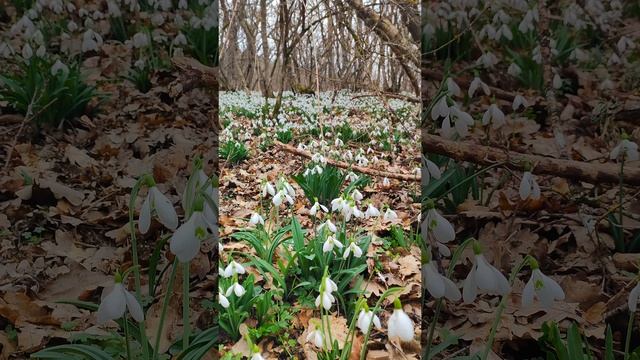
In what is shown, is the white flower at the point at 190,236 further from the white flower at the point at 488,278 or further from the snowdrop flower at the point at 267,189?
the white flower at the point at 488,278

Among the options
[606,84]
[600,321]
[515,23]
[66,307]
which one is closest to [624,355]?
[600,321]

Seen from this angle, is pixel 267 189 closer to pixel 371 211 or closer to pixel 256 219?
pixel 256 219

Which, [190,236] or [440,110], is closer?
[190,236]

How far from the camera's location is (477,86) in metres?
1.38

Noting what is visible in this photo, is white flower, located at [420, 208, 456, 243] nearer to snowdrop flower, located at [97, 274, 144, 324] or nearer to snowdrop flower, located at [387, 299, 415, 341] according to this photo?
snowdrop flower, located at [387, 299, 415, 341]

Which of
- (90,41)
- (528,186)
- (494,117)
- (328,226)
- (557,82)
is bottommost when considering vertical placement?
(328,226)

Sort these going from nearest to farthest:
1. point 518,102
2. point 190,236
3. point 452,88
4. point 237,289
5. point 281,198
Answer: point 190,236
point 237,289
point 281,198
point 452,88
point 518,102

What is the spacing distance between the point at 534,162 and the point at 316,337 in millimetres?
677

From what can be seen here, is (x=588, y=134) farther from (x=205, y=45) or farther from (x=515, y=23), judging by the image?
(x=205, y=45)

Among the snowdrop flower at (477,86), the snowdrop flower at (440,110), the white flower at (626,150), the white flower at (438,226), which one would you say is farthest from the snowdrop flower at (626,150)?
the white flower at (438,226)

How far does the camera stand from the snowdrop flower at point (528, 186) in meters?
1.16

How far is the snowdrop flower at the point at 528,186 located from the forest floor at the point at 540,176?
4 centimetres

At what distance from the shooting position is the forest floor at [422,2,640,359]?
1112 millimetres

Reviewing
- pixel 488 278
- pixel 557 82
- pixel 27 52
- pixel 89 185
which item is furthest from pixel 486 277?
pixel 27 52
